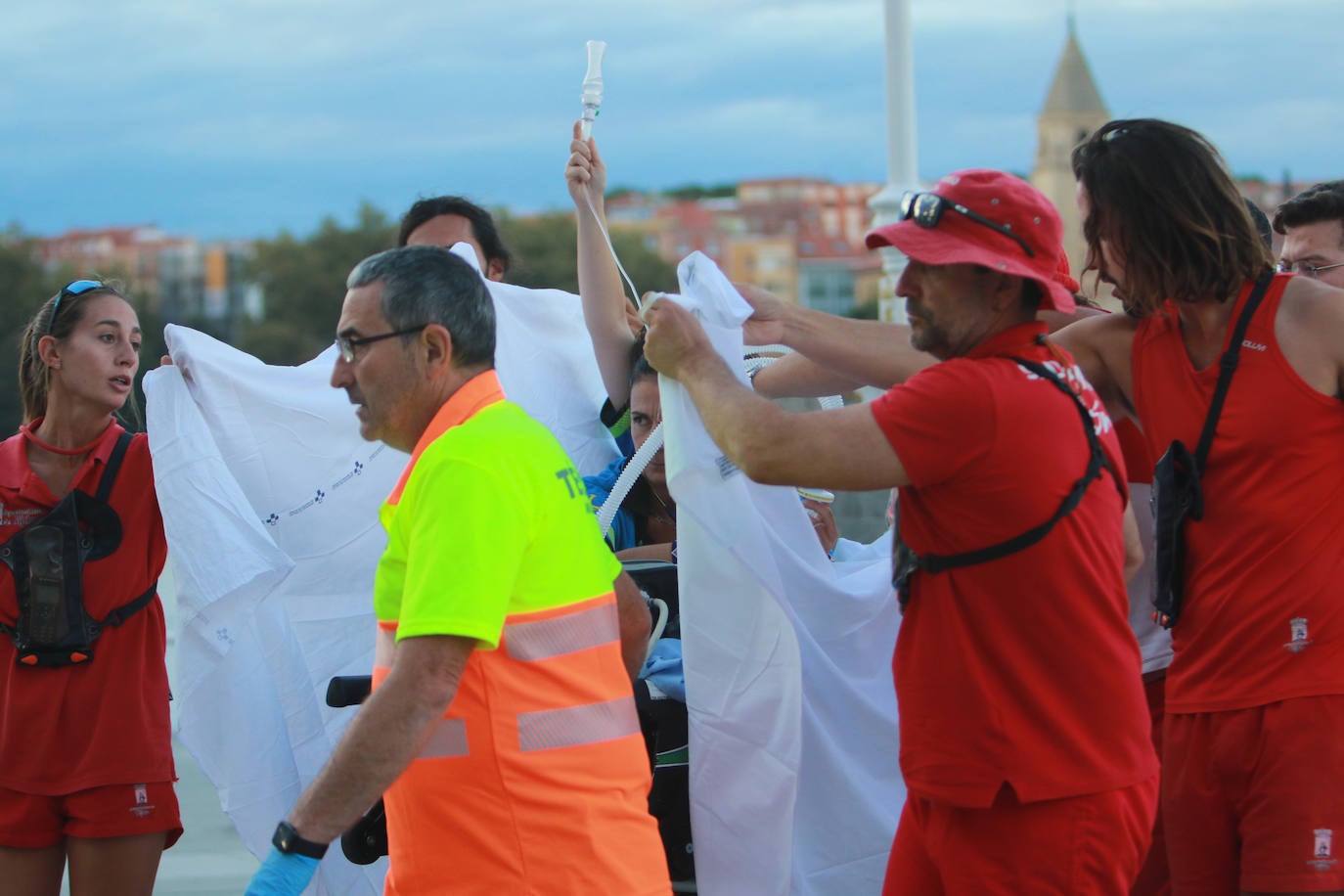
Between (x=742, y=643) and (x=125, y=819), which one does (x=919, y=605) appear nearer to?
(x=742, y=643)

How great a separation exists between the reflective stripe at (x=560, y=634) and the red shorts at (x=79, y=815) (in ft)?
5.83

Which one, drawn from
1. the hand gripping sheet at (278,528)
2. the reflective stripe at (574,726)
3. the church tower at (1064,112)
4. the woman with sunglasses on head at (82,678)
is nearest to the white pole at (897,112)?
the hand gripping sheet at (278,528)

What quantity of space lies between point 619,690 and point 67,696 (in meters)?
1.86

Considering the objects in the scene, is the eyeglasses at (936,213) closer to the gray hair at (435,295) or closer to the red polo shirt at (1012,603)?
the red polo shirt at (1012,603)

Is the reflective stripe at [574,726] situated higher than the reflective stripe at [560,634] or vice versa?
the reflective stripe at [560,634]

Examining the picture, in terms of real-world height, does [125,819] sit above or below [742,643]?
below

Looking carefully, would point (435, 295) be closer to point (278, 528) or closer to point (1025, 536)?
point (1025, 536)

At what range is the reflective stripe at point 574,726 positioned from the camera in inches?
91.4

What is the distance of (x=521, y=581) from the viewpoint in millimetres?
2344

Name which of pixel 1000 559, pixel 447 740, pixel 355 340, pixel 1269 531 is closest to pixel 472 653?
pixel 447 740

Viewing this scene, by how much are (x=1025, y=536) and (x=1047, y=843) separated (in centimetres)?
47

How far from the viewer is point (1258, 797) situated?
109 inches

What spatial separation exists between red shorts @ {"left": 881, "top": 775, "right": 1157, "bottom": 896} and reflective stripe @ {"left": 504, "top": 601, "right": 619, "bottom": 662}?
2.01 feet

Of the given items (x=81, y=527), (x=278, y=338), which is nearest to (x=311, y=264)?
(x=278, y=338)
